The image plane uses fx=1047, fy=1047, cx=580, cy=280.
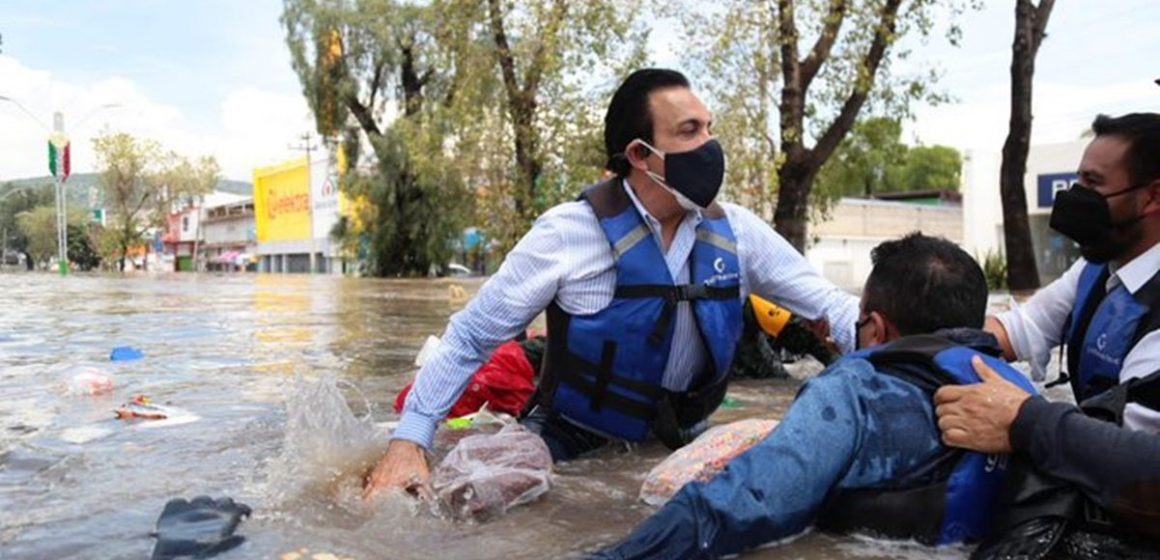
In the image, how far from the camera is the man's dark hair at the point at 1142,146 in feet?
8.98

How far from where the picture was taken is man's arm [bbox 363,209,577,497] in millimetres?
2934

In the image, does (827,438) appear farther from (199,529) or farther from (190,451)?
(190,451)

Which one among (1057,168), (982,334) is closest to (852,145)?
(1057,168)

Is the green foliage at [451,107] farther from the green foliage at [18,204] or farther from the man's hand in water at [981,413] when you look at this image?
the green foliage at [18,204]

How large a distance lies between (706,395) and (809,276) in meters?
0.51

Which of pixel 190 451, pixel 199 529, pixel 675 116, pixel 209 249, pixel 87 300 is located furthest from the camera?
pixel 209 249

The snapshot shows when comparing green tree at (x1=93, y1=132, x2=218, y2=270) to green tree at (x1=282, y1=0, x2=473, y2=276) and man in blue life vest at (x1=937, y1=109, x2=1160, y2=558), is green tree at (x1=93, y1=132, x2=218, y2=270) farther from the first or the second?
man in blue life vest at (x1=937, y1=109, x2=1160, y2=558)

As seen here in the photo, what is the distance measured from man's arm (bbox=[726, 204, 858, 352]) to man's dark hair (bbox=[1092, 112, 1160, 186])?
0.87m

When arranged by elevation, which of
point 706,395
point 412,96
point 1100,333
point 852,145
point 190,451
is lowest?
point 190,451

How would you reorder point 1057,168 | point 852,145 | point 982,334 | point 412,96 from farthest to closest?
point 412,96
point 1057,168
point 852,145
point 982,334

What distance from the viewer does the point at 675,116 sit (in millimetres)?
3078

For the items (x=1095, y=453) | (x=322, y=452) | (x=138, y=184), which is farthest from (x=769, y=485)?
(x=138, y=184)

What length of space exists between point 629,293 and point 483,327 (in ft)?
1.42

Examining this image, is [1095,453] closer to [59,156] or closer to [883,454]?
[883,454]
